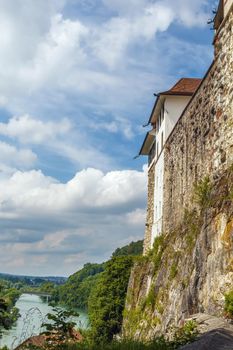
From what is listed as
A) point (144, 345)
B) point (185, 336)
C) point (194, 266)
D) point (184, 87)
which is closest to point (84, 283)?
point (184, 87)

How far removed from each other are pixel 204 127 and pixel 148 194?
16058 mm

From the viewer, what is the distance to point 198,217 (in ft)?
51.6

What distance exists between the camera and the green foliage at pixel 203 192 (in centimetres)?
1455

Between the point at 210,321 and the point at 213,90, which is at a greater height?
the point at 213,90

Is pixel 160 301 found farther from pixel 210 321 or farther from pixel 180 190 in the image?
pixel 210 321

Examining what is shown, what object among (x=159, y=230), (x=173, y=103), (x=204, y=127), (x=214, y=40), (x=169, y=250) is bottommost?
(x=169, y=250)

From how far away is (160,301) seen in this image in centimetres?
1839

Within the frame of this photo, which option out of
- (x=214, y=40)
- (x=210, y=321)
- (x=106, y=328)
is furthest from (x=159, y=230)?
(x=210, y=321)

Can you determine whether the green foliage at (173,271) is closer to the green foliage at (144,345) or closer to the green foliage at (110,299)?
the green foliage at (144,345)

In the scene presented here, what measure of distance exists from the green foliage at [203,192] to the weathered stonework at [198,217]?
20 cm

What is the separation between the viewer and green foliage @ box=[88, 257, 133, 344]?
32875mm

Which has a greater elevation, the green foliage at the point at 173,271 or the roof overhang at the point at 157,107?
the roof overhang at the point at 157,107

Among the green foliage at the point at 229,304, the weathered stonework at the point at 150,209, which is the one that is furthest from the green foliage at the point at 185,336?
the weathered stonework at the point at 150,209

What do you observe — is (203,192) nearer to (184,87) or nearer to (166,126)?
(166,126)
